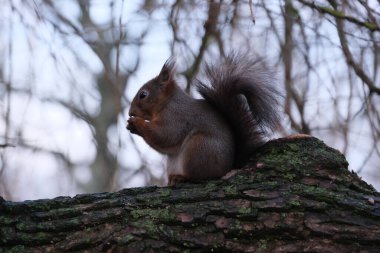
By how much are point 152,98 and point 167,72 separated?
0.52 feet

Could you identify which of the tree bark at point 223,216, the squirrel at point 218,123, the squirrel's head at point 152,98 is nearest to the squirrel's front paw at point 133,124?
the squirrel at point 218,123

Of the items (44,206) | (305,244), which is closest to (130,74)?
(44,206)

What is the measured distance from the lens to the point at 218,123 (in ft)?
8.56

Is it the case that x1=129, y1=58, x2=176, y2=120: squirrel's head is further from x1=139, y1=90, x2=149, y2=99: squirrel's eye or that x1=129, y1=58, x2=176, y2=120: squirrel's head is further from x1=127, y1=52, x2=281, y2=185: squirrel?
x1=127, y1=52, x2=281, y2=185: squirrel

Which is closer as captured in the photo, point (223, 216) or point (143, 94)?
point (223, 216)

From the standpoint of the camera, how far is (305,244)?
1.81 metres

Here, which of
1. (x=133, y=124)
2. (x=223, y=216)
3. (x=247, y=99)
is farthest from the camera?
(x=133, y=124)

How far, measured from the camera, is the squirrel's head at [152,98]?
9.60 feet

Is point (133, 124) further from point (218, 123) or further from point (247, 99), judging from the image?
point (247, 99)

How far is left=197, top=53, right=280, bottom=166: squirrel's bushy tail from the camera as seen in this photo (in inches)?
100

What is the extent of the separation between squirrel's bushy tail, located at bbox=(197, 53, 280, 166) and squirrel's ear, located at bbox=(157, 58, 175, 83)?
416 millimetres

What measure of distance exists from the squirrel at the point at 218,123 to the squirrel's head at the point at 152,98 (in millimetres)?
127

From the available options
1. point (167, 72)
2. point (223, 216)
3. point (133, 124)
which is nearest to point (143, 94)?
point (167, 72)

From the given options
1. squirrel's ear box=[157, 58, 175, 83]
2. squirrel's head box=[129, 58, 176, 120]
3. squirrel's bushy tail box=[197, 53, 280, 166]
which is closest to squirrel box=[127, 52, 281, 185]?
squirrel's bushy tail box=[197, 53, 280, 166]
